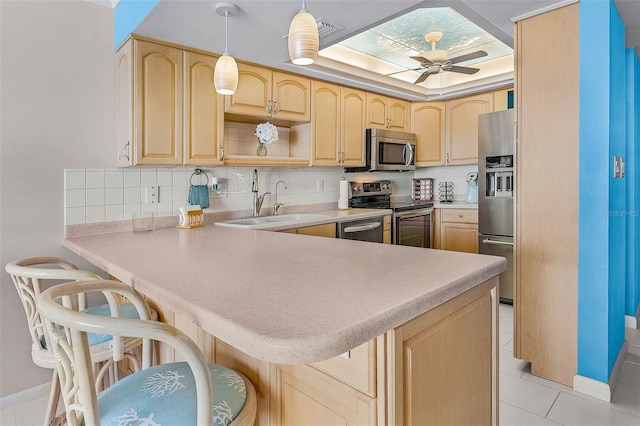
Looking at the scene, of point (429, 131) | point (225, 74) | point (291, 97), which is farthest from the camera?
point (429, 131)

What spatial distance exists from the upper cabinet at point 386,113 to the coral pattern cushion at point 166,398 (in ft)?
10.6

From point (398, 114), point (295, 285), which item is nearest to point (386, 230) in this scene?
point (398, 114)

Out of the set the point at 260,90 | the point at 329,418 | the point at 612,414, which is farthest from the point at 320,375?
the point at 260,90

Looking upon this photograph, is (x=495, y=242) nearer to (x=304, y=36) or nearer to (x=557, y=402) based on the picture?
(x=557, y=402)

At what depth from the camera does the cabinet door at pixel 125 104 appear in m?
2.25

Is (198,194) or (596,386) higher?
(198,194)

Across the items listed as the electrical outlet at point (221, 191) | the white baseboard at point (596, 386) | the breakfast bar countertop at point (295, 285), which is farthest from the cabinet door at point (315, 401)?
the electrical outlet at point (221, 191)

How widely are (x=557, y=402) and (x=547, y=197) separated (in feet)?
3.62

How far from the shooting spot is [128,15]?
7.27 feet

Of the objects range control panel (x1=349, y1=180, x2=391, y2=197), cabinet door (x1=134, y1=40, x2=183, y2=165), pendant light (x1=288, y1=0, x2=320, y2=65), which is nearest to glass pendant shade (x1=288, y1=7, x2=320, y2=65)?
pendant light (x1=288, y1=0, x2=320, y2=65)

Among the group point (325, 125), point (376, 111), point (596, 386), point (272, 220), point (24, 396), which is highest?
point (376, 111)

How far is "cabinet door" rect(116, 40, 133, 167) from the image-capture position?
2248 mm

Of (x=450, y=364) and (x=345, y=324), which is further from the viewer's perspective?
(x=450, y=364)

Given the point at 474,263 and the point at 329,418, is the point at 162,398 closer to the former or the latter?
the point at 329,418
